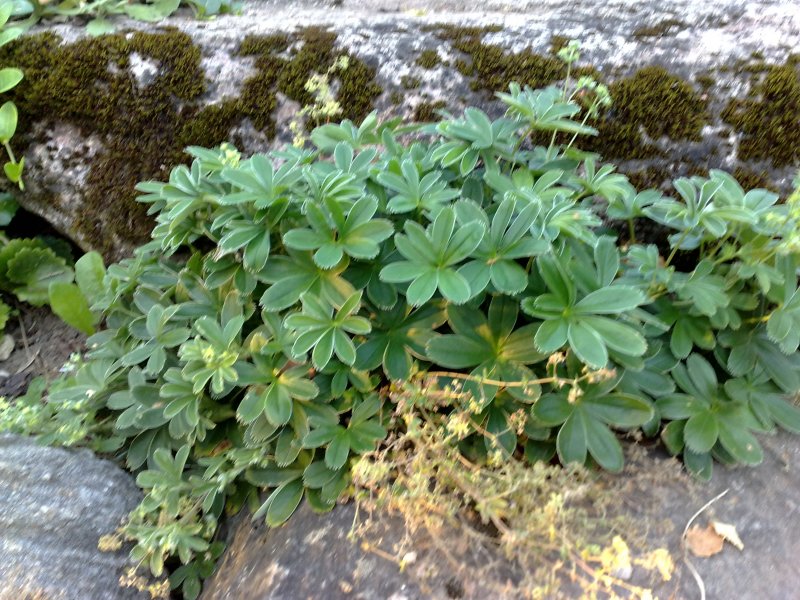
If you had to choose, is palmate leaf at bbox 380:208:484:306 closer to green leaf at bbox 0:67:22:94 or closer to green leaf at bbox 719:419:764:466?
green leaf at bbox 719:419:764:466

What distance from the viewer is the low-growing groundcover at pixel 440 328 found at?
1.49 meters

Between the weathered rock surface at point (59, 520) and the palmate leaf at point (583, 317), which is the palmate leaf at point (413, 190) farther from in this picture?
the weathered rock surface at point (59, 520)

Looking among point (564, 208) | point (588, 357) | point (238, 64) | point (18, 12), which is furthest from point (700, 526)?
point (18, 12)

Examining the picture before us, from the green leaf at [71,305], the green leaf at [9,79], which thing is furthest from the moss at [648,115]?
the green leaf at [9,79]

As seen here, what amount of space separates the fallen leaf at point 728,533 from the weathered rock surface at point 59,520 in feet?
5.01

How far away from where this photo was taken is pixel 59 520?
5.42ft

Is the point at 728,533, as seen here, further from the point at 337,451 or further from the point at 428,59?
the point at 428,59

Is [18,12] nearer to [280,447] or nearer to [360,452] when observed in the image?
[280,447]

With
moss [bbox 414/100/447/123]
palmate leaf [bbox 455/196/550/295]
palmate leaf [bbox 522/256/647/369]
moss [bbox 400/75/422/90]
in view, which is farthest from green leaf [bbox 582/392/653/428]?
moss [bbox 400/75/422/90]

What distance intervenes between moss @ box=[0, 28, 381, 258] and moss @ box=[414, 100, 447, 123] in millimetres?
174

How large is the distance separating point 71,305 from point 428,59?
1.69 meters

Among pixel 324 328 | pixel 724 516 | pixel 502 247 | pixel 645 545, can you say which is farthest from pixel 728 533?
pixel 324 328

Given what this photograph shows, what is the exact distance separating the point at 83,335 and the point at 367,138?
1746 millimetres

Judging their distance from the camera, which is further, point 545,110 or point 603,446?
point 545,110
